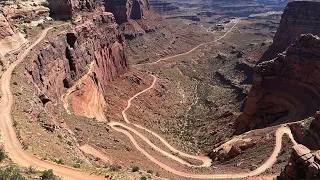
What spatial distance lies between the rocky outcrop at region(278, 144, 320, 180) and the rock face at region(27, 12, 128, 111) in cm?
4036

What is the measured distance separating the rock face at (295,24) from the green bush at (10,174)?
116 meters

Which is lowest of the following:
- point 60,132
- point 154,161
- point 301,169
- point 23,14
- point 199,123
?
point 199,123

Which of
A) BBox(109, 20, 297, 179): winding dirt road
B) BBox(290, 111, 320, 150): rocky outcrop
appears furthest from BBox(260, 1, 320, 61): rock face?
BBox(290, 111, 320, 150): rocky outcrop

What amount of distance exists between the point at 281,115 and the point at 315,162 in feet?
132

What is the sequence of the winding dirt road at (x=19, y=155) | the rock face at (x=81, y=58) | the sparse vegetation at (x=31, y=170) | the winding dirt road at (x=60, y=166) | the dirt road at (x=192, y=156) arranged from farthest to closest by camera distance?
the rock face at (x=81, y=58)
the dirt road at (x=192, y=156)
the winding dirt road at (x=60, y=166)
the winding dirt road at (x=19, y=155)
the sparse vegetation at (x=31, y=170)

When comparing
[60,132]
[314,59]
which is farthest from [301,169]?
[314,59]

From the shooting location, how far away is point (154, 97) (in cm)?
10094

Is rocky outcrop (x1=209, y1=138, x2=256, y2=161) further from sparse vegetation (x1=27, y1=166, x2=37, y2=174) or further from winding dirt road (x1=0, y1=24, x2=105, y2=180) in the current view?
sparse vegetation (x1=27, y1=166, x2=37, y2=174)

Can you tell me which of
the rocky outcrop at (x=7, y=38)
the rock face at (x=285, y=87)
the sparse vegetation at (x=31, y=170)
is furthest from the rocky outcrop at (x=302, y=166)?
the rocky outcrop at (x=7, y=38)

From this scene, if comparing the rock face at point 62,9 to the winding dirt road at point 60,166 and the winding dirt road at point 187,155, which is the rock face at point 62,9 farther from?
the winding dirt road at point 187,155

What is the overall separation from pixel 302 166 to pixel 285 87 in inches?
1714

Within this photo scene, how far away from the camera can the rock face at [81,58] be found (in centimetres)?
6266

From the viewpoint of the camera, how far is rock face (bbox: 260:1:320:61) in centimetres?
12975

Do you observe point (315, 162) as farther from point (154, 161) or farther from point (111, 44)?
point (111, 44)
